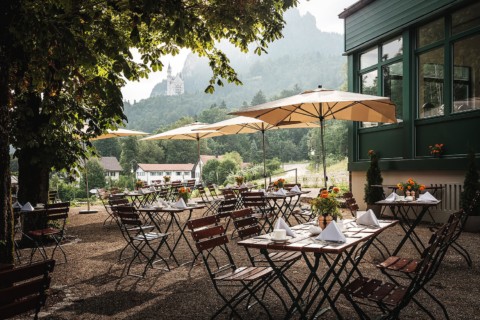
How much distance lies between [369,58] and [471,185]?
541 cm

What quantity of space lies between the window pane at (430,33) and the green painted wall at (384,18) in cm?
33

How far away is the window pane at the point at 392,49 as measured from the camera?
10.7 meters

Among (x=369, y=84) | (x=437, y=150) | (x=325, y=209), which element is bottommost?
(x=325, y=209)

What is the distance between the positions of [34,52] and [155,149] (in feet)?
235

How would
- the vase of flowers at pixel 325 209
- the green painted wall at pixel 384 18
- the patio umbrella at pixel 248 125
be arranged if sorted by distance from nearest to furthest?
the vase of flowers at pixel 325 209 < the green painted wall at pixel 384 18 < the patio umbrella at pixel 248 125

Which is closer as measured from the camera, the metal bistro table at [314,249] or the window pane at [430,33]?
the metal bistro table at [314,249]

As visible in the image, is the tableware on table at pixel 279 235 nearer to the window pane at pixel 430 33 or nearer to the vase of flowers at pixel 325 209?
the vase of flowers at pixel 325 209

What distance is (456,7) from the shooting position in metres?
8.81

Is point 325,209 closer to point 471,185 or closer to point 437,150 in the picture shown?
point 471,185

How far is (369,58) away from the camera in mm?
11914

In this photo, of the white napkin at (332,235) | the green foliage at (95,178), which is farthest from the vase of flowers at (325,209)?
the green foliage at (95,178)

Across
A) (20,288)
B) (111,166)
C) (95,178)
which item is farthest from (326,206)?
(111,166)

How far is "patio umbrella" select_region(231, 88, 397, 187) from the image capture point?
6348 mm

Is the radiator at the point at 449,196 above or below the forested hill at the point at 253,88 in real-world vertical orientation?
below
